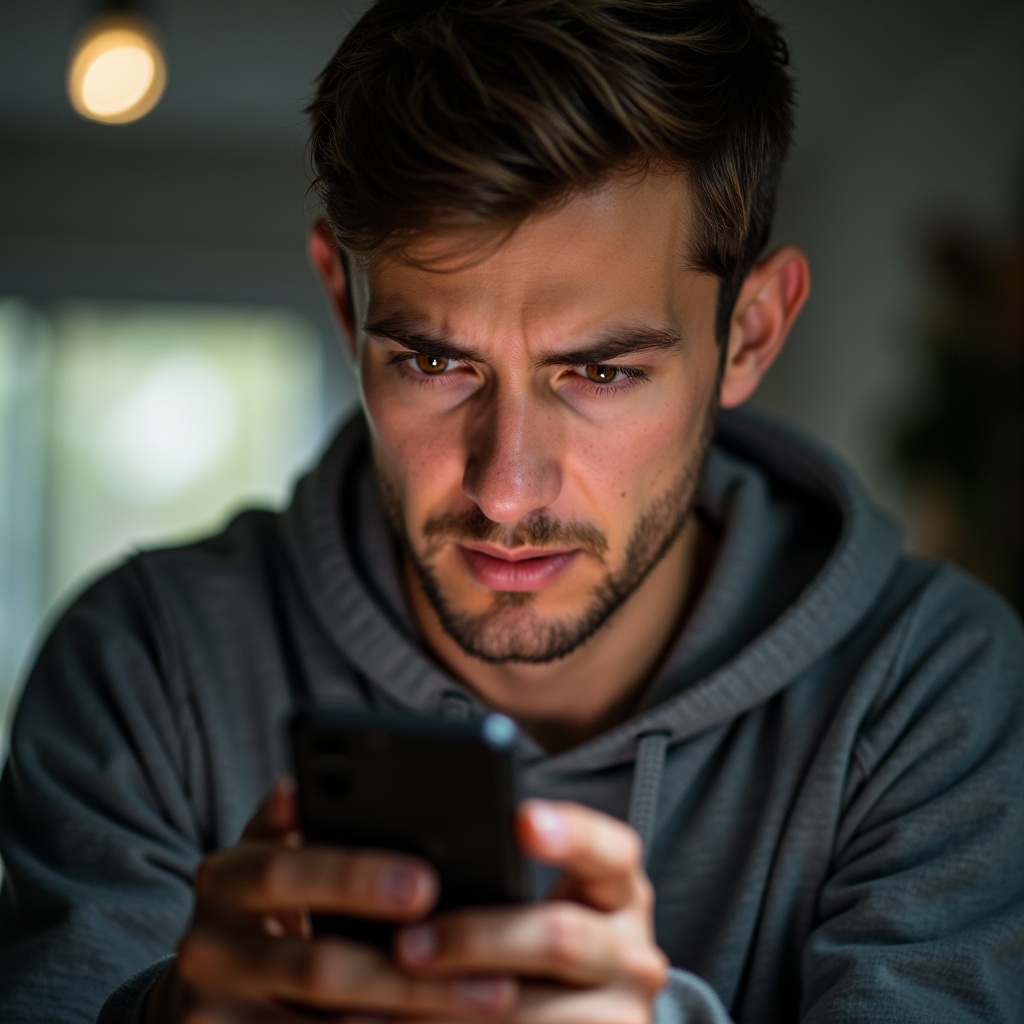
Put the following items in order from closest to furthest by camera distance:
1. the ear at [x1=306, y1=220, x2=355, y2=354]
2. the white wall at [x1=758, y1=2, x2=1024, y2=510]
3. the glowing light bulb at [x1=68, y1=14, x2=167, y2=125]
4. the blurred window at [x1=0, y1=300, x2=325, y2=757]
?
the ear at [x1=306, y1=220, x2=355, y2=354] → the glowing light bulb at [x1=68, y1=14, x2=167, y2=125] → the white wall at [x1=758, y1=2, x2=1024, y2=510] → the blurred window at [x1=0, y1=300, x2=325, y2=757]

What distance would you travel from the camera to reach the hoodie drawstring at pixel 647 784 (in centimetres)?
103

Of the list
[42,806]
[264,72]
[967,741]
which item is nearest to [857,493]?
[967,741]

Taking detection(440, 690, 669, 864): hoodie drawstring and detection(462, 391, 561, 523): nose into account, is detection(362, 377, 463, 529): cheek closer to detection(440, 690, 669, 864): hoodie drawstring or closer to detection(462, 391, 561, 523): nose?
detection(462, 391, 561, 523): nose

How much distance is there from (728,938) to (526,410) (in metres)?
0.46

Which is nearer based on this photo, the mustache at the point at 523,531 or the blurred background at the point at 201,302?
the mustache at the point at 523,531

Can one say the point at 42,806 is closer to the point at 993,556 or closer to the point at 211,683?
the point at 211,683

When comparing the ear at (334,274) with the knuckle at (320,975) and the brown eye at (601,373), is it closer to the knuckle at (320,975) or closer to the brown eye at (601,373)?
the brown eye at (601,373)

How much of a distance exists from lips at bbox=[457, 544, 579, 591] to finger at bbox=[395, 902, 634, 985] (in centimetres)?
44

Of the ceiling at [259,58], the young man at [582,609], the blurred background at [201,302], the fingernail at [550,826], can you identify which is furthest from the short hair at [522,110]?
the blurred background at [201,302]

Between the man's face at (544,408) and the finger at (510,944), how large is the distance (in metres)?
0.41

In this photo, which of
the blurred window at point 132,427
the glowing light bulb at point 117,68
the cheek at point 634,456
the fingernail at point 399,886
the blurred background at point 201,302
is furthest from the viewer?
the blurred window at point 132,427

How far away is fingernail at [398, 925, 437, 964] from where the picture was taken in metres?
0.56

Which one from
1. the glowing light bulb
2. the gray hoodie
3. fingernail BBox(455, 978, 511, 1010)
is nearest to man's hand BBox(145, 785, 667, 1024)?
fingernail BBox(455, 978, 511, 1010)

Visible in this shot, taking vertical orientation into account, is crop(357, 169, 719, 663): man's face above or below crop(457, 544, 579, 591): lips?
above
